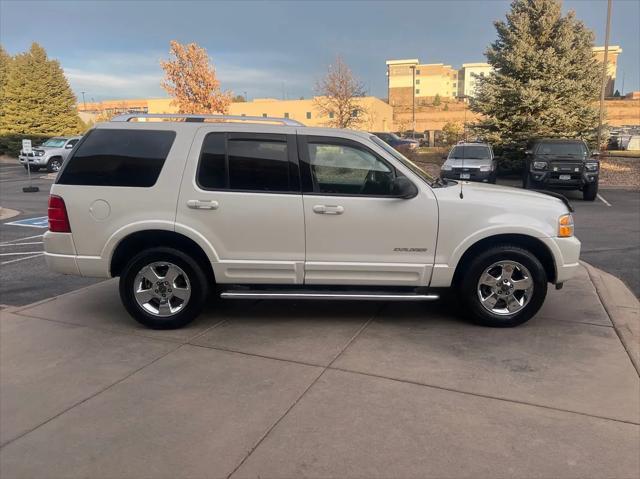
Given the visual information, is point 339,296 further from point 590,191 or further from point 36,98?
point 36,98

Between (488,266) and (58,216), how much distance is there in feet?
12.8

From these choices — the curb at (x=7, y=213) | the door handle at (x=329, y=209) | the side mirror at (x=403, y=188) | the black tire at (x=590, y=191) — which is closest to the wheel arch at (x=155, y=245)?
the door handle at (x=329, y=209)

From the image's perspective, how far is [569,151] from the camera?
16.8 metres

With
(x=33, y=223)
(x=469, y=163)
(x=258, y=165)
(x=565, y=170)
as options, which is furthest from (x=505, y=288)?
(x=469, y=163)

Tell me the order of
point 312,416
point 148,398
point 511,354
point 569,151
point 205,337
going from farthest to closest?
point 569,151 < point 205,337 < point 511,354 < point 148,398 < point 312,416

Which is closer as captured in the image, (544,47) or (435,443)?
(435,443)

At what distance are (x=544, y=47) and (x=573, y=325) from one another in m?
21.5

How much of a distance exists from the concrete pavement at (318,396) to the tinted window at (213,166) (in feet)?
4.44

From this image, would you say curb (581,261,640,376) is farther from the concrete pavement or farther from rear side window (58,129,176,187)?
rear side window (58,129,176,187)

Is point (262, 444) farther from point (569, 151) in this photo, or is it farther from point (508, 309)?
point (569, 151)

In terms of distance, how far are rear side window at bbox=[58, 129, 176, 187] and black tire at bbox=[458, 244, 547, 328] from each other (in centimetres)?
297

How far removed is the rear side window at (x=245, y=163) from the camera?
486 cm

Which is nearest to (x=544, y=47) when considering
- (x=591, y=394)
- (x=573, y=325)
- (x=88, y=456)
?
(x=573, y=325)

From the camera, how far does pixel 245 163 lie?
4895 millimetres
